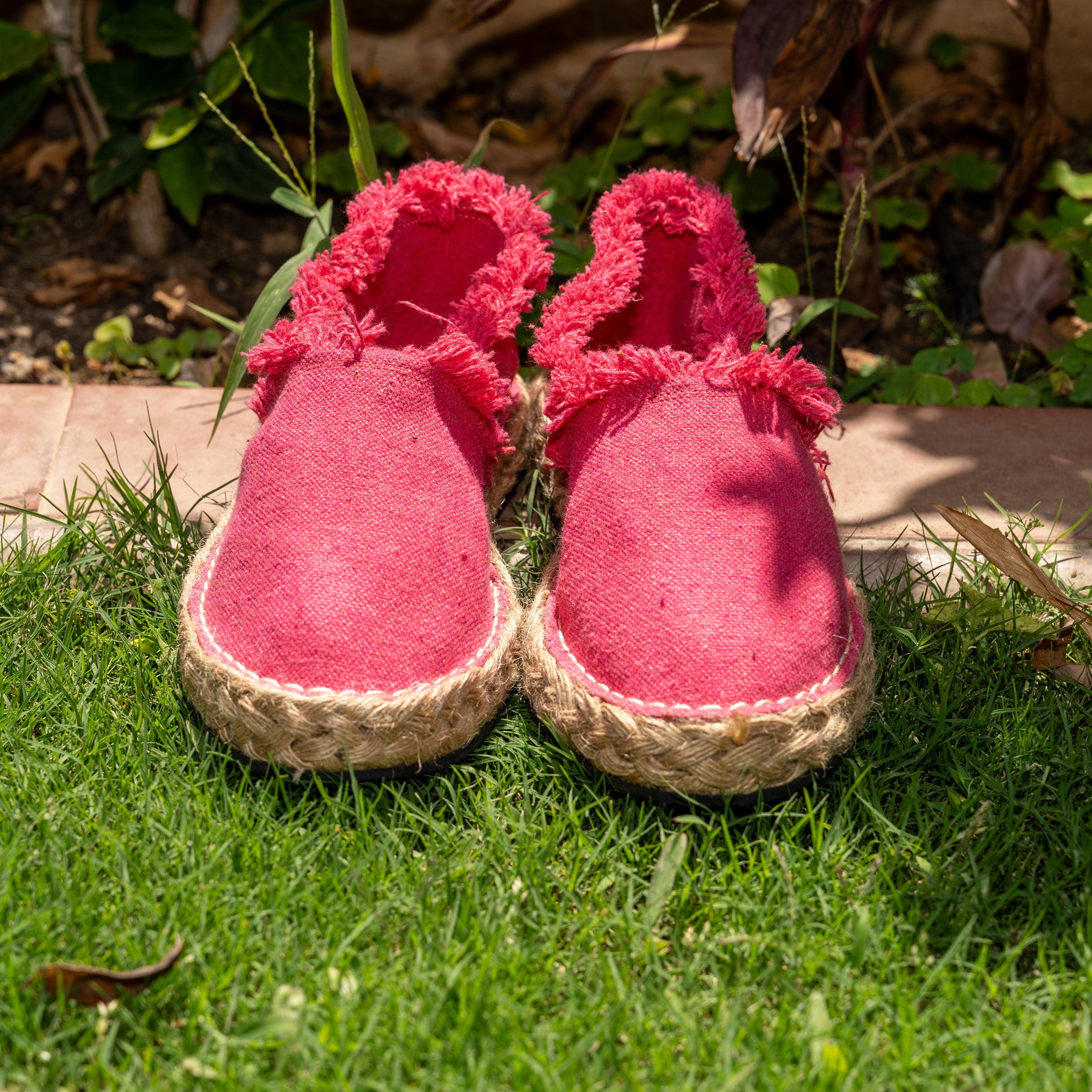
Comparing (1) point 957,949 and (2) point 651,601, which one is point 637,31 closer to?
(2) point 651,601

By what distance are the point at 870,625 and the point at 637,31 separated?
2525 mm

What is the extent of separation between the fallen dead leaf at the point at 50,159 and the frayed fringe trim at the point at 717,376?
243 centimetres

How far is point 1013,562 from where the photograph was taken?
181cm

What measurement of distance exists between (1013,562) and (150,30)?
245cm

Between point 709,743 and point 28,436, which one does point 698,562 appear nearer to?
point 709,743

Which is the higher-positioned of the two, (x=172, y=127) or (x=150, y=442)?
(x=172, y=127)

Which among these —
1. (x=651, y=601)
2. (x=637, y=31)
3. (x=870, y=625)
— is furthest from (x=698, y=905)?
(x=637, y=31)

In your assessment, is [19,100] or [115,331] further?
[19,100]

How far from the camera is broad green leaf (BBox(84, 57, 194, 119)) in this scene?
296 cm

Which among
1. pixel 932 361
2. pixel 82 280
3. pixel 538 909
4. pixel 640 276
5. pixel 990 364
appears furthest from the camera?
pixel 82 280

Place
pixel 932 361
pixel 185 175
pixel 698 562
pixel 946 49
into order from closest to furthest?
pixel 698 562
pixel 932 361
pixel 185 175
pixel 946 49

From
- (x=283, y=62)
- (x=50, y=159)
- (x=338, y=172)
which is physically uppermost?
(x=283, y=62)

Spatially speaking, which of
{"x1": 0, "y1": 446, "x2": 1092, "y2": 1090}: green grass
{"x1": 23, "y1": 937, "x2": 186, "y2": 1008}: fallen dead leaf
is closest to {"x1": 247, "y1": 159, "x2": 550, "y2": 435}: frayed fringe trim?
{"x1": 0, "y1": 446, "x2": 1092, "y2": 1090}: green grass

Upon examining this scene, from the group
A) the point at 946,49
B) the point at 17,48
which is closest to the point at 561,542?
the point at 17,48
